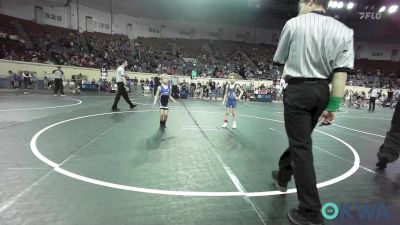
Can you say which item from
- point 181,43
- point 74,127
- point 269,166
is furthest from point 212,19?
point 269,166

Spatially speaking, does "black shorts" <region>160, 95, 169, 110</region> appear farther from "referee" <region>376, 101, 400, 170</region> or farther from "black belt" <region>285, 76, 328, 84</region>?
"black belt" <region>285, 76, 328, 84</region>

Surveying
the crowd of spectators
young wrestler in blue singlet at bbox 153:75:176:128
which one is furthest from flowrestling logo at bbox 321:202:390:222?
the crowd of spectators

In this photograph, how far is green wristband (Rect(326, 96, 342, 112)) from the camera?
2.58 m

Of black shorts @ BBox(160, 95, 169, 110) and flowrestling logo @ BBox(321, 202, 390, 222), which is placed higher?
black shorts @ BBox(160, 95, 169, 110)

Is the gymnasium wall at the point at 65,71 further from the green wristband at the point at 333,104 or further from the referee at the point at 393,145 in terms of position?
the green wristband at the point at 333,104

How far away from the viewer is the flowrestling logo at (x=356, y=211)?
314 cm

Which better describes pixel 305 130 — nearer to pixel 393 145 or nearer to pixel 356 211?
pixel 356 211

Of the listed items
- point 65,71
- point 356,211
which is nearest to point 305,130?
point 356,211

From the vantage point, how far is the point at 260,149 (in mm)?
6297

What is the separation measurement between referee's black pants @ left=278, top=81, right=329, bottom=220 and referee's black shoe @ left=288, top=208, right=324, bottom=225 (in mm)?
33

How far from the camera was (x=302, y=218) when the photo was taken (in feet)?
9.18

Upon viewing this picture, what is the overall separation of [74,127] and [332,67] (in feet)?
24.2

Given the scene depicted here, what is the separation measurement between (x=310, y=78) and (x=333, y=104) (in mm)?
337

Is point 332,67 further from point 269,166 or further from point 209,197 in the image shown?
point 269,166
